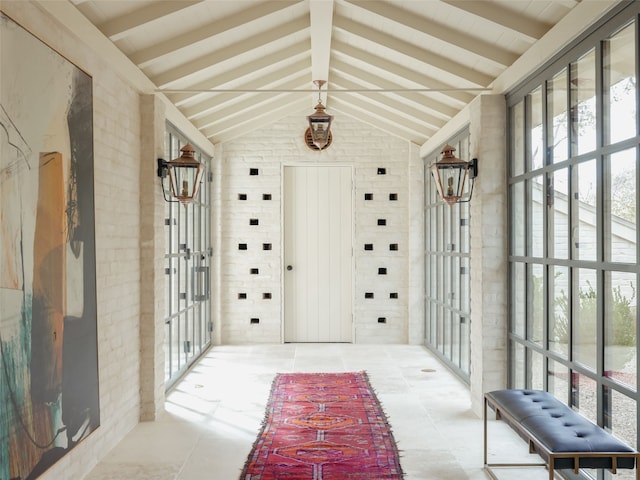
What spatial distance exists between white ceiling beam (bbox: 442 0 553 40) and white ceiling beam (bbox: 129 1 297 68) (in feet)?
4.26

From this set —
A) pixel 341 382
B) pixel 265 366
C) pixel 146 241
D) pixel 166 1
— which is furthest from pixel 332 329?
pixel 166 1

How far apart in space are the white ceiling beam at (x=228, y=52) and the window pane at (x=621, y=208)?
2957 mm

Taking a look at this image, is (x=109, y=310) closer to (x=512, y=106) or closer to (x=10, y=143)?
(x=10, y=143)

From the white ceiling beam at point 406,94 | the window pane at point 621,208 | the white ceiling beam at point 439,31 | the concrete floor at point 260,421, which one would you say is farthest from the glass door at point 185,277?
the window pane at point 621,208

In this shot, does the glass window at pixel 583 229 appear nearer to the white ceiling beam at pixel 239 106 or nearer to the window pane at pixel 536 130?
the window pane at pixel 536 130

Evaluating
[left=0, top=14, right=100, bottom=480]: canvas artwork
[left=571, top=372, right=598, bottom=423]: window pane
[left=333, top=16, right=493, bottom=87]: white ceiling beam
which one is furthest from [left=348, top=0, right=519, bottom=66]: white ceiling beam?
[left=571, top=372, right=598, bottom=423]: window pane

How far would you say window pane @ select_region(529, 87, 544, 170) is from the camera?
173 inches

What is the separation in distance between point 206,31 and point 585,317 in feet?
10.5

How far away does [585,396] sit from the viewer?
360 cm

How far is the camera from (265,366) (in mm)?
7266

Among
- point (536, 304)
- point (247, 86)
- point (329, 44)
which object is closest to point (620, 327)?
point (536, 304)

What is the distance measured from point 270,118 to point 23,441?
618 centimetres

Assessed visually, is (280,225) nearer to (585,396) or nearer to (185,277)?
(185,277)

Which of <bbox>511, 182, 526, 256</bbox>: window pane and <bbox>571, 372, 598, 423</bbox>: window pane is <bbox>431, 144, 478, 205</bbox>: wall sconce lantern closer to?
<bbox>511, 182, 526, 256</bbox>: window pane
